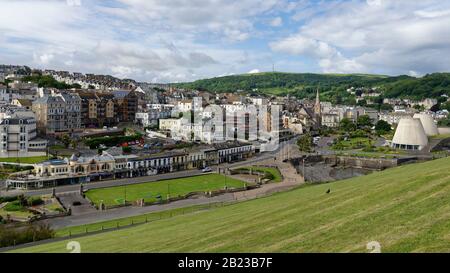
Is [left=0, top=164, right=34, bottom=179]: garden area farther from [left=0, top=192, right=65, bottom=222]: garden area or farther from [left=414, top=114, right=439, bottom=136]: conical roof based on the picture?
→ [left=414, top=114, right=439, bottom=136]: conical roof

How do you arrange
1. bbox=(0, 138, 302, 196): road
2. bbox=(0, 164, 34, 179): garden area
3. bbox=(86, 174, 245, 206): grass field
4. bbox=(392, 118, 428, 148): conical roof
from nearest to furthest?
bbox=(86, 174, 245, 206): grass field < bbox=(0, 138, 302, 196): road < bbox=(0, 164, 34, 179): garden area < bbox=(392, 118, 428, 148): conical roof

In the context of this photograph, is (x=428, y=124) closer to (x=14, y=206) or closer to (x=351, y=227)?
(x=14, y=206)

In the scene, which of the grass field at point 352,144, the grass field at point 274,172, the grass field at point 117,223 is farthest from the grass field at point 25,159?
the grass field at point 352,144

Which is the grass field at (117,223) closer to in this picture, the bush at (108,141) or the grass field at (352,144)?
the bush at (108,141)

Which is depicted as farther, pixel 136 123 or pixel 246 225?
pixel 136 123

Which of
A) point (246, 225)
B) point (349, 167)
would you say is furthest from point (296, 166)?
point (246, 225)

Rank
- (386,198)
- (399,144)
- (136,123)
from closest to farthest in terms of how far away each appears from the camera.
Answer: (386,198)
(399,144)
(136,123)

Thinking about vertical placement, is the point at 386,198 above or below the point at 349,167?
above

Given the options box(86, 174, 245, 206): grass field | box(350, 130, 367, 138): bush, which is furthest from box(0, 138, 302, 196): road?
box(350, 130, 367, 138): bush
